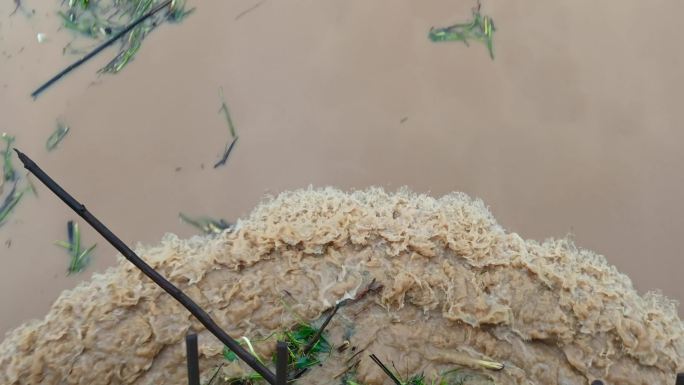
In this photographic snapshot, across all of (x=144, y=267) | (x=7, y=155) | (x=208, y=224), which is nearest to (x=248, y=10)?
(x=208, y=224)

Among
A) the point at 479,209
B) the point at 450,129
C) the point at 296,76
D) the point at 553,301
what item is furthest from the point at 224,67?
the point at 553,301

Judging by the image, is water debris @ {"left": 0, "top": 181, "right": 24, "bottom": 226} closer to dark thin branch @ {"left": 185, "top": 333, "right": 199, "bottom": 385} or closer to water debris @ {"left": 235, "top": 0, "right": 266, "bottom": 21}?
water debris @ {"left": 235, "top": 0, "right": 266, "bottom": 21}

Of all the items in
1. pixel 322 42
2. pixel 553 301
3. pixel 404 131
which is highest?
pixel 322 42

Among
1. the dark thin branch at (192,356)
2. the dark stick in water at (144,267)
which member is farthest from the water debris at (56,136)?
the dark thin branch at (192,356)

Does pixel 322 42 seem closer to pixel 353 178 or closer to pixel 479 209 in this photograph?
pixel 353 178

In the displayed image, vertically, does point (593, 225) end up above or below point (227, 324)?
above

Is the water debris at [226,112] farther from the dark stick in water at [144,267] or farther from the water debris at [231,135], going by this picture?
the dark stick in water at [144,267]

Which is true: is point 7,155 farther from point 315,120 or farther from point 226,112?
point 315,120
